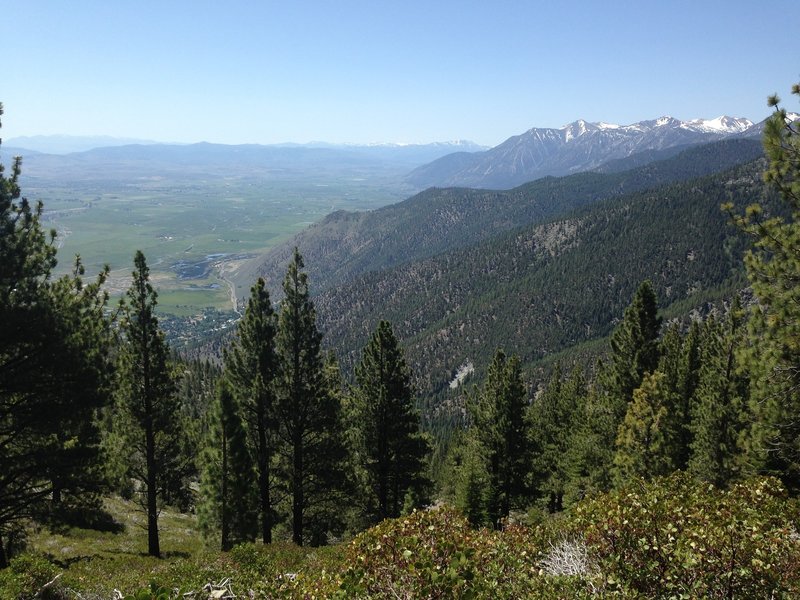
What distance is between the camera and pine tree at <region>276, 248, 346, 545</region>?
26.8m

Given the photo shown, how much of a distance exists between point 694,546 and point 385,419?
884 inches

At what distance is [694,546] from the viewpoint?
7566 mm

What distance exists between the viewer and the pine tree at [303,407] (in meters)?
26.8

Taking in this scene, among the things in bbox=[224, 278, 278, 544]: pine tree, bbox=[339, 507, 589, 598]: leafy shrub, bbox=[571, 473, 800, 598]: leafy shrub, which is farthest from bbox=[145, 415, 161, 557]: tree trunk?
bbox=[571, 473, 800, 598]: leafy shrub

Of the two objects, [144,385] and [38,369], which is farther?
[144,385]

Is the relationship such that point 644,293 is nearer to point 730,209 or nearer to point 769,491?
point 730,209

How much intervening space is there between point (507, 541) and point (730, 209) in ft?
35.4

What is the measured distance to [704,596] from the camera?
7.12m

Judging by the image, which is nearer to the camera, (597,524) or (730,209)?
(597,524)

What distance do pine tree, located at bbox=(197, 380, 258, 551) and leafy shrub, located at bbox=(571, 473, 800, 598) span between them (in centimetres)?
2344

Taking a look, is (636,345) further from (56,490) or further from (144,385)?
(56,490)

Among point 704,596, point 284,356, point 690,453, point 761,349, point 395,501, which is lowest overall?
point 395,501

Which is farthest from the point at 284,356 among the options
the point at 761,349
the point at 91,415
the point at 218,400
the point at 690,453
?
the point at 690,453

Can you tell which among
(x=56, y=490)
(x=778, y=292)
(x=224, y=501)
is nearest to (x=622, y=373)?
(x=778, y=292)
